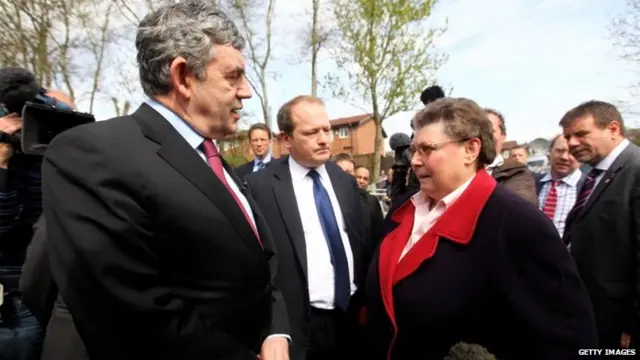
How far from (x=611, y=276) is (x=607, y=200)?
1.65 feet

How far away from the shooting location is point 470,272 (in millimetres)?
2023

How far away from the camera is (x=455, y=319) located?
2014 mm

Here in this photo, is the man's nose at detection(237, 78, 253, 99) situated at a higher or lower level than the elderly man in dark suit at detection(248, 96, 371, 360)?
higher

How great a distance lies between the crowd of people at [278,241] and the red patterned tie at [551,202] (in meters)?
1.45

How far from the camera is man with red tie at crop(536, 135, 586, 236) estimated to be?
4.89 meters

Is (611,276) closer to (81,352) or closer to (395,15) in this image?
(81,352)

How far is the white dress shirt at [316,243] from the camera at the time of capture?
2.93m

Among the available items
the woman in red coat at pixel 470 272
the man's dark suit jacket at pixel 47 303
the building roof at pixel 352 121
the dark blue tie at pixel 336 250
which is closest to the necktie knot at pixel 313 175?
the dark blue tie at pixel 336 250

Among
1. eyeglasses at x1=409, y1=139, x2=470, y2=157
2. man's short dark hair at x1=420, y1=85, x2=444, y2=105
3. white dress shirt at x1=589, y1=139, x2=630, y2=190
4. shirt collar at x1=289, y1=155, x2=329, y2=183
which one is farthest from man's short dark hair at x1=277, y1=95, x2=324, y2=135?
white dress shirt at x1=589, y1=139, x2=630, y2=190

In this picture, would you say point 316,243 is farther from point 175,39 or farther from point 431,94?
point 175,39

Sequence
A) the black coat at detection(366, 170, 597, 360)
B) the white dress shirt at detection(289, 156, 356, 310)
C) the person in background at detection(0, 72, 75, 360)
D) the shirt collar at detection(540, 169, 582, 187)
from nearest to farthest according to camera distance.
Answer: the black coat at detection(366, 170, 597, 360) → the person in background at detection(0, 72, 75, 360) → the white dress shirt at detection(289, 156, 356, 310) → the shirt collar at detection(540, 169, 582, 187)

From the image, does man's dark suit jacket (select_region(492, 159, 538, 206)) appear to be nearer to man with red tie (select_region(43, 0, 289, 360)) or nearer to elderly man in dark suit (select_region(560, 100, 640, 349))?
elderly man in dark suit (select_region(560, 100, 640, 349))

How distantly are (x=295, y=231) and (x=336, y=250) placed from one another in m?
0.29

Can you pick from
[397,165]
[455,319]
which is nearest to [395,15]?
[397,165]
